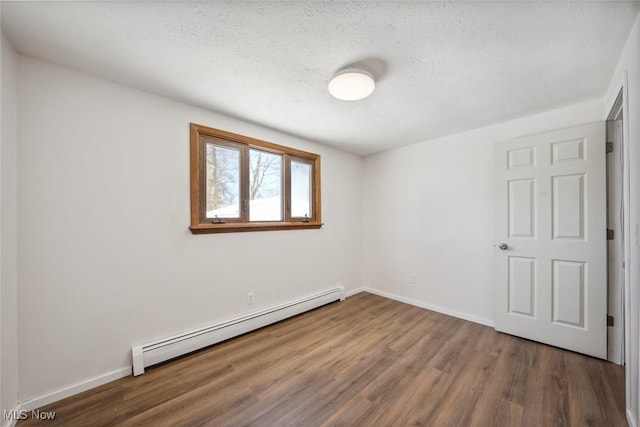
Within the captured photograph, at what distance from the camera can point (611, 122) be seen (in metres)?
2.04

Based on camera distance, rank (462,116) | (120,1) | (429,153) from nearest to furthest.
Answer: (120,1)
(462,116)
(429,153)

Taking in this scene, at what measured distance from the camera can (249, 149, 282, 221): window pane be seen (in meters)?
2.69

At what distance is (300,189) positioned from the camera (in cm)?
325

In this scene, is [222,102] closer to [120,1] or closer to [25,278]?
[120,1]

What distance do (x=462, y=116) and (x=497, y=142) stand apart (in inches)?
19.6

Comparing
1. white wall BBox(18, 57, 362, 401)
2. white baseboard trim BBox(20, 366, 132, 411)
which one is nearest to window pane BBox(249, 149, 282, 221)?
white wall BBox(18, 57, 362, 401)

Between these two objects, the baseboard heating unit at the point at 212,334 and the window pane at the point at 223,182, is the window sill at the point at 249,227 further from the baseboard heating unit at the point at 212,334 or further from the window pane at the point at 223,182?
the baseboard heating unit at the point at 212,334

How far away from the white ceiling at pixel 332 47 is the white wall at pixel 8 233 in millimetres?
283

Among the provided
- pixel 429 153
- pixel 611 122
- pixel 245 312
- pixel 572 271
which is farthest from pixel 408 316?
pixel 611 122

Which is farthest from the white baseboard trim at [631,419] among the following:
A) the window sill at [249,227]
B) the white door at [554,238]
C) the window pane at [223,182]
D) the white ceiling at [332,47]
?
the window pane at [223,182]

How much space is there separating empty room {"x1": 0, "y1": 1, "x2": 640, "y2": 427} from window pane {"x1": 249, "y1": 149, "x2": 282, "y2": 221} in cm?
2

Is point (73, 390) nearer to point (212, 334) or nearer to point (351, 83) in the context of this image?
point (212, 334)

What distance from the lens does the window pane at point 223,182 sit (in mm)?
2361

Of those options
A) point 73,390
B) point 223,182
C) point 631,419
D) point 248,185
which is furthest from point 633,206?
point 73,390
